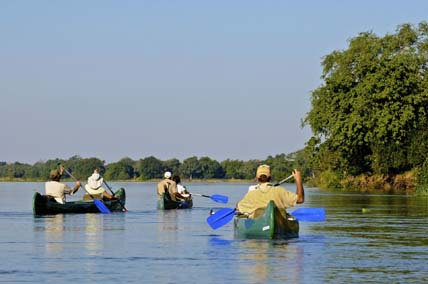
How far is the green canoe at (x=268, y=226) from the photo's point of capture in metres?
19.2

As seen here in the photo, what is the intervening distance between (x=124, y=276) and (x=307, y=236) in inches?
291

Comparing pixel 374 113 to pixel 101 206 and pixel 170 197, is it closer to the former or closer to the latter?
pixel 170 197

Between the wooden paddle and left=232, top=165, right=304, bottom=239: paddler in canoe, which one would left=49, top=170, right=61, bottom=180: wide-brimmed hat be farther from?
left=232, top=165, right=304, bottom=239: paddler in canoe

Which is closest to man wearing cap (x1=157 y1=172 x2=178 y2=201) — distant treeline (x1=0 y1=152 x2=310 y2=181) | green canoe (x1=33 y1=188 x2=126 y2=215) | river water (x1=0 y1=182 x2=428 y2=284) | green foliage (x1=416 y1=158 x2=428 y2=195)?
green canoe (x1=33 y1=188 x2=126 y2=215)

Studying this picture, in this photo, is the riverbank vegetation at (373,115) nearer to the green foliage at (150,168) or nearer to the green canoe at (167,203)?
the green canoe at (167,203)

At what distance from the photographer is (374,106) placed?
60031 mm

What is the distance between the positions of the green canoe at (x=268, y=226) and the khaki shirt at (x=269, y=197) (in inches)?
8.4

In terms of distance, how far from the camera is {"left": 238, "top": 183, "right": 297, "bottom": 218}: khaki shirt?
1944 cm

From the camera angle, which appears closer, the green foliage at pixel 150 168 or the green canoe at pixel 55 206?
the green canoe at pixel 55 206

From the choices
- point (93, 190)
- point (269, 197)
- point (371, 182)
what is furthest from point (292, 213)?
point (371, 182)

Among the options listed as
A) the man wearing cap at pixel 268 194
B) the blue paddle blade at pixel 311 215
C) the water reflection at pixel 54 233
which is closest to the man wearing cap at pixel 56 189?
the water reflection at pixel 54 233

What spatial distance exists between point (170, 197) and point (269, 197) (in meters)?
16.4

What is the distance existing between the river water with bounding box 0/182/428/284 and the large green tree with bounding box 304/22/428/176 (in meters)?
33.1

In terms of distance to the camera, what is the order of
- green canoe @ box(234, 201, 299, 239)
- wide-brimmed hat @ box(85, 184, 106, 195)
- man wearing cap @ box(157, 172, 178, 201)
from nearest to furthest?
green canoe @ box(234, 201, 299, 239), wide-brimmed hat @ box(85, 184, 106, 195), man wearing cap @ box(157, 172, 178, 201)
